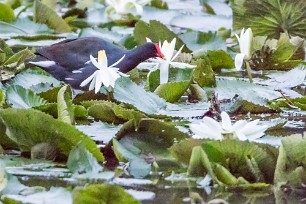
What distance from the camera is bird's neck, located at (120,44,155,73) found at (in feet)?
11.0

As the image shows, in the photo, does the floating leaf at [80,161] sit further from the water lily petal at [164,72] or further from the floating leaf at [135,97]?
the water lily petal at [164,72]

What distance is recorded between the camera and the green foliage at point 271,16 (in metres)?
3.90

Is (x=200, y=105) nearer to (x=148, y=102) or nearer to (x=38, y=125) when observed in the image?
(x=148, y=102)

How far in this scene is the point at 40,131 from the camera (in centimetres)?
219

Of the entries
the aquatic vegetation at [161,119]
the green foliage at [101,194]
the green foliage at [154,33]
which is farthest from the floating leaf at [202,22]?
the green foliage at [101,194]

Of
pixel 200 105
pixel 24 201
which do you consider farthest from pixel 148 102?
pixel 24 201

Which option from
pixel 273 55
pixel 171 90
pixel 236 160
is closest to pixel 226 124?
pixel 236 160

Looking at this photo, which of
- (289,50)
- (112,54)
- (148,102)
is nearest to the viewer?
(148,102)

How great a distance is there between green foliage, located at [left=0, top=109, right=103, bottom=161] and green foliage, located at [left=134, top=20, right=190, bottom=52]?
5.44 feet

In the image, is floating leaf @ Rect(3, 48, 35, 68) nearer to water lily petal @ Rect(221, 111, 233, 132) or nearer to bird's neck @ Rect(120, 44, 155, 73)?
bird's neck @ Rect(120, 44, 155, 73)

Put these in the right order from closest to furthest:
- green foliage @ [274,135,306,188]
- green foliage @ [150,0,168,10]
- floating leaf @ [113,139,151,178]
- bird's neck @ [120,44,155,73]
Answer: green foliage @ [274,135,306,188], floating leaf @ [113,139,151,178], bird's neck @ [120,44,155,73], green foliage @ [150,0,168,10]

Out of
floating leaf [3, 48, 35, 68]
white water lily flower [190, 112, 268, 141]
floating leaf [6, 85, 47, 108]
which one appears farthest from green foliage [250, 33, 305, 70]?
white water lily flower [190, 112, 268, 141]

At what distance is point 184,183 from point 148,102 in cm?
69

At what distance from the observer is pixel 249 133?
2.17m
